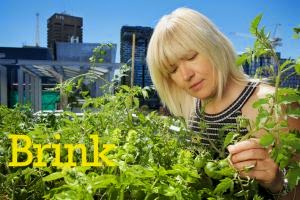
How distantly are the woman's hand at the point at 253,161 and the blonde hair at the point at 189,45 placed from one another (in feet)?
1.84

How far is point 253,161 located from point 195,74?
0.56 meters

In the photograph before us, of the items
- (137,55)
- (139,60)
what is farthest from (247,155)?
(137,55)

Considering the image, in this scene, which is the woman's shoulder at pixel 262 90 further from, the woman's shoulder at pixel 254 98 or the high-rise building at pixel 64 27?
the high-rise building at pixel 64 27

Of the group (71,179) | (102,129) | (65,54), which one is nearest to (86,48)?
(65,54)

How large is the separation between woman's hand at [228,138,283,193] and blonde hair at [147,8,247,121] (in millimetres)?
562

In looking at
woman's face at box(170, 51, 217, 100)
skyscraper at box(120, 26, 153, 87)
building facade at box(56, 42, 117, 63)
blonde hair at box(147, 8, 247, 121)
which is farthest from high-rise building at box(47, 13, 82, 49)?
woman's face at box(170, 51, 217, 100)

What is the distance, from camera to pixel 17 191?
4.05ft

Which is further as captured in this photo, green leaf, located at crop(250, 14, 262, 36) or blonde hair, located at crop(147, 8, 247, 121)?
blonde hair, located at crop(147, 8, 247, 121)

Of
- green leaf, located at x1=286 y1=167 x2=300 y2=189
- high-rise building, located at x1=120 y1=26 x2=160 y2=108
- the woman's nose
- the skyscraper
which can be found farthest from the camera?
the skyscraper

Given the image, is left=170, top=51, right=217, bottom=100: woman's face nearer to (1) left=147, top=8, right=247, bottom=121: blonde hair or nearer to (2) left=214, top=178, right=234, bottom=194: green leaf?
(1) left=147, top=8, right=247, bottom=121: blonde hair

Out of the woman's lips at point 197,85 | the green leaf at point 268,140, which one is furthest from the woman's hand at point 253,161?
the woman's lips at point 197,85

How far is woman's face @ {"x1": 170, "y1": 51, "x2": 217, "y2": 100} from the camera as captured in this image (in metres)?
1.37

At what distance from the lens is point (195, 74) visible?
4.54ft

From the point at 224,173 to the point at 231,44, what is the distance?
78cm
